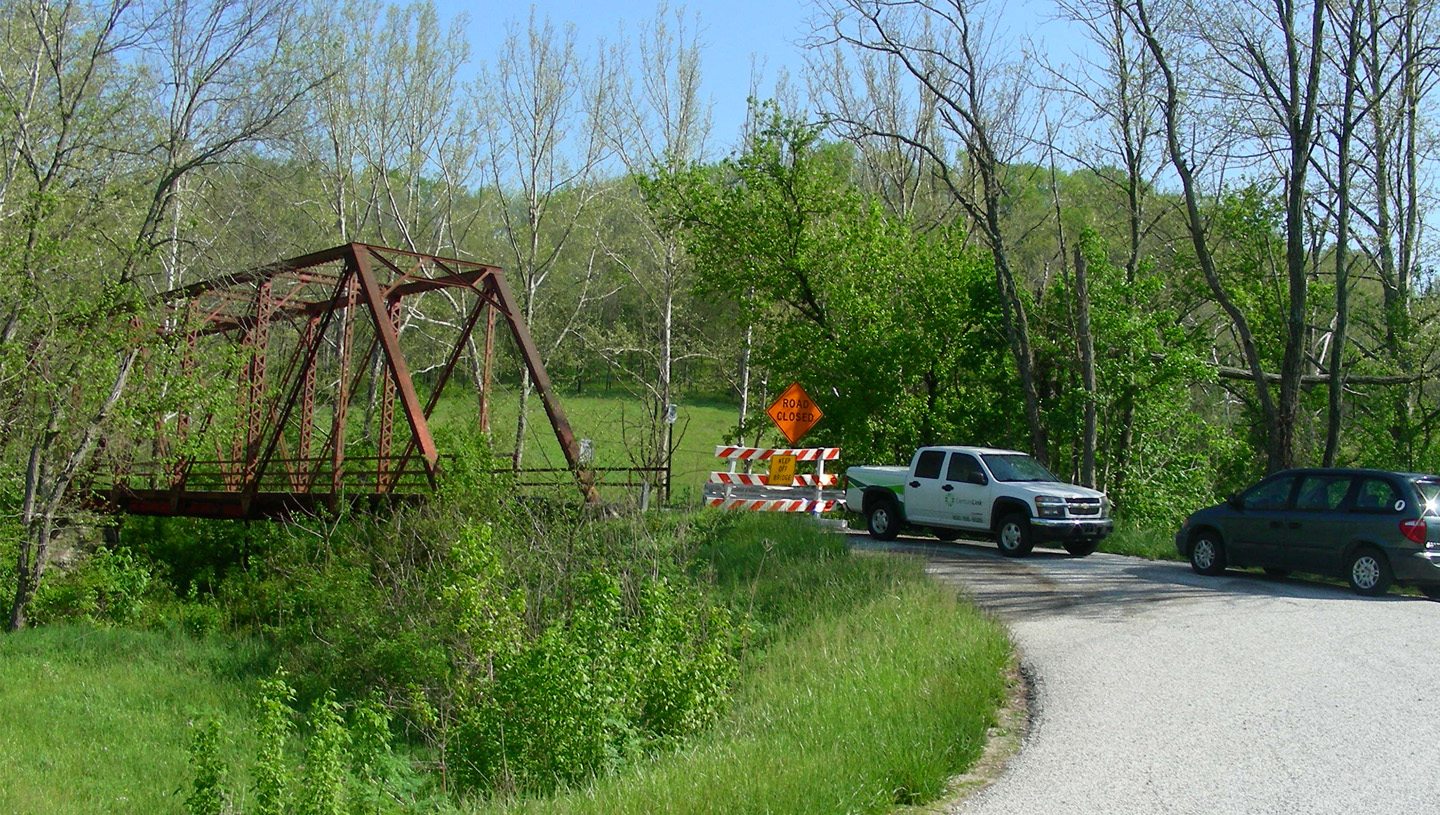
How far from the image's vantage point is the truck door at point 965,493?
19.5 metres

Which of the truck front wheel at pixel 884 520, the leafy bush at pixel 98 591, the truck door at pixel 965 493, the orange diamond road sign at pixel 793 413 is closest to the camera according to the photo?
the truck door at pixel 965 493

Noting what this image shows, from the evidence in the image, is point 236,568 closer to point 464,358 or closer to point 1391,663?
point 464,358

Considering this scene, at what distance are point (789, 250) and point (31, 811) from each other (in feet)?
71.0

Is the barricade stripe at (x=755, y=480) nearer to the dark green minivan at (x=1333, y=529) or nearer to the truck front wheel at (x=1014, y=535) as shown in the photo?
the truck front wheel at (x=1014, y=535)

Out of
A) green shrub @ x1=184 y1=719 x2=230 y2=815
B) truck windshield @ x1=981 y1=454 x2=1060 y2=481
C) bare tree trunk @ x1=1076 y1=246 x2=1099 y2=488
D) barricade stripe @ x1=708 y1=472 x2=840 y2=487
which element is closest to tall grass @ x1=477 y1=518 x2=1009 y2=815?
green shrub @ x1=184 y1=719 x2=230 y2=815

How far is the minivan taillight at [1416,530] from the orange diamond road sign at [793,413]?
11107mm

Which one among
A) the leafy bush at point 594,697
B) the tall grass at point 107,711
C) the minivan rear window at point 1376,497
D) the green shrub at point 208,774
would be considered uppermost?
the minivan rear window at point 1376,497

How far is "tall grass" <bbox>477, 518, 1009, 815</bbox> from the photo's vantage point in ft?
20.3

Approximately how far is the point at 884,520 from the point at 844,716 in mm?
14146

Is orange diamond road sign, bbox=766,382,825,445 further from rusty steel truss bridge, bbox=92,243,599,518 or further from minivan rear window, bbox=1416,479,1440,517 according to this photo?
minivan rear window, bbox=1416,479,1440,517

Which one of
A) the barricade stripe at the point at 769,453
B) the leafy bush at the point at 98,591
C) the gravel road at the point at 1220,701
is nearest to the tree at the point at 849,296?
the barricade stripe at the point at 769,453

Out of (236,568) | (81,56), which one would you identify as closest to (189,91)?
(81,56)

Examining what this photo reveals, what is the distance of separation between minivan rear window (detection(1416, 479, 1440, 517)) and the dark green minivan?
0.01m

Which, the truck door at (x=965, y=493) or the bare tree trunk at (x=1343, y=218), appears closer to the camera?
the truck door at (x=965, y=493)
